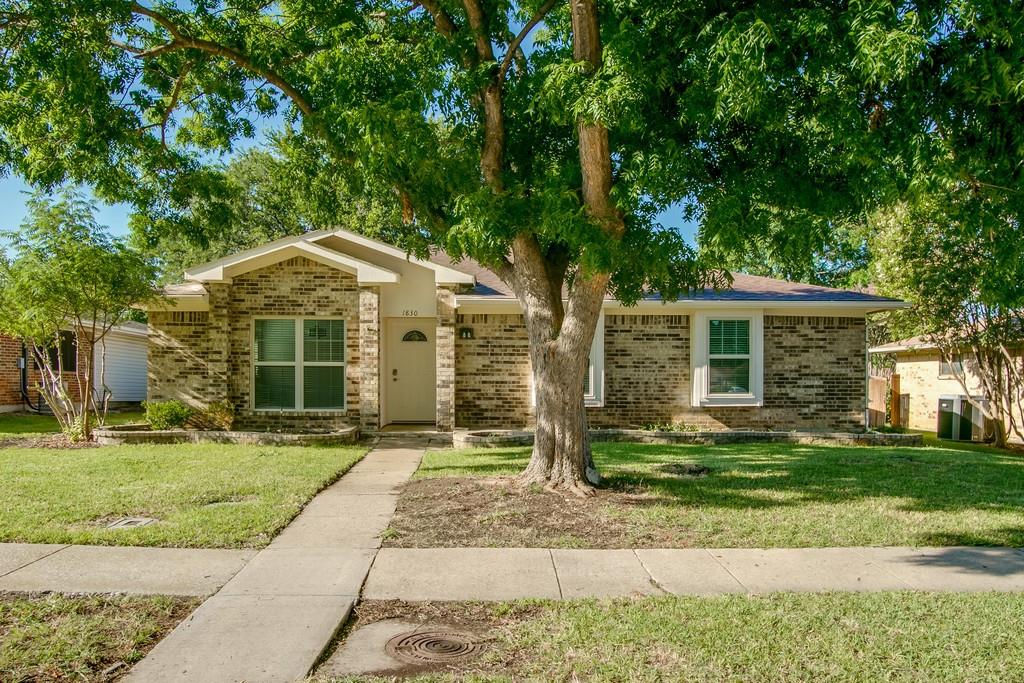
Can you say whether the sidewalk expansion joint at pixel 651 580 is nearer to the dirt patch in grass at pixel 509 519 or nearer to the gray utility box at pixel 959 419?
the dirt patch in grass at pixel 509 519

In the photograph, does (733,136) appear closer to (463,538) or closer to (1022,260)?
(1022,260)

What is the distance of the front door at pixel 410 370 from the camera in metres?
16.4

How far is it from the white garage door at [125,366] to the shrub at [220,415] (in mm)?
11927

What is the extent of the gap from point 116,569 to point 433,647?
9.29ft

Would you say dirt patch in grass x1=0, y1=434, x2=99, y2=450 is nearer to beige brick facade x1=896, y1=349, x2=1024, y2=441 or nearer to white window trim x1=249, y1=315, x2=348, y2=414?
white window trim x1=249, y1=315, x2=348, y2=414

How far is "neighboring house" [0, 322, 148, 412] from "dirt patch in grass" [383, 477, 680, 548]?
12789mm

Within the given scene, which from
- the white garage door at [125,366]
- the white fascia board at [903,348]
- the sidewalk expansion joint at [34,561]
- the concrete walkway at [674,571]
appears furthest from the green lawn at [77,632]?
the white garage door at [125,366]

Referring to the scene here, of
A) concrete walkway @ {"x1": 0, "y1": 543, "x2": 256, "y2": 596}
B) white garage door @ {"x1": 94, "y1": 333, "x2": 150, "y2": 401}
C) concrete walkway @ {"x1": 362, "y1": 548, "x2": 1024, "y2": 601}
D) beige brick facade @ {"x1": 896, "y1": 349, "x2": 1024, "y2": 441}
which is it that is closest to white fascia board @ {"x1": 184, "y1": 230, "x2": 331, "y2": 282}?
concrete walkway @ {"x1": 0, "y1": 543, "x2": 256, "y2": 596}

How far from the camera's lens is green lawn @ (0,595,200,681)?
3789 mm

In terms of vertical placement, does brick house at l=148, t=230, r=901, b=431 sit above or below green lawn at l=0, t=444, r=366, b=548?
above

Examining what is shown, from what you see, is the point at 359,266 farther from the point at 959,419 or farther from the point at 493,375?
the point at 959,419

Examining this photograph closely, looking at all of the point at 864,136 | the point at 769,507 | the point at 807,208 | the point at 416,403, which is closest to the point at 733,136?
the point at 807,208

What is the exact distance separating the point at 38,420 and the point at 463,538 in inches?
698

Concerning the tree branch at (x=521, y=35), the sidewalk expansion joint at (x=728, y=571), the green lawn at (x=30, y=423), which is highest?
the tree branch at (x=521, y=35)
